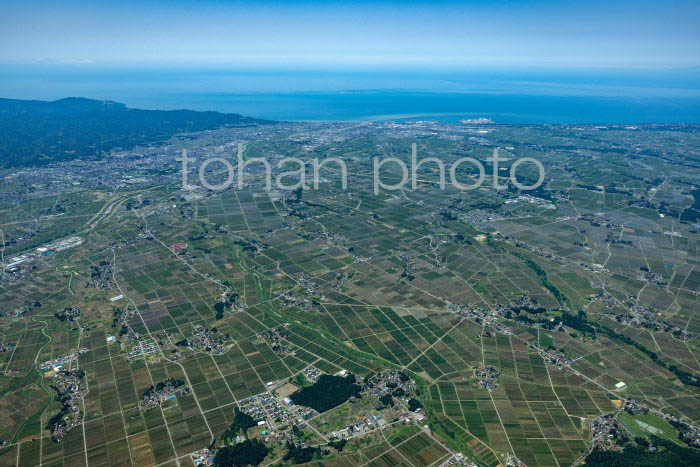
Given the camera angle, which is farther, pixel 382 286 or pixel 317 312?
pixel 382 286

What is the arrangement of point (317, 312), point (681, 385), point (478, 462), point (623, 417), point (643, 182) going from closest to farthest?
1. point (478, 462)
2. point (623, 417)
3. point (681, 385)
4. point (317, 312)
5. point (643, 182)

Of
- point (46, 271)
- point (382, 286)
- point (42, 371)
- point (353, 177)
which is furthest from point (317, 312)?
point (353, 177)

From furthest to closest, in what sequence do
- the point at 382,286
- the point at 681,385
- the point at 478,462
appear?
the point at 382,286 < the point at 681,385 < the point at 478,462

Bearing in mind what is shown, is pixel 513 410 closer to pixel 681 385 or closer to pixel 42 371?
pixel 681 385

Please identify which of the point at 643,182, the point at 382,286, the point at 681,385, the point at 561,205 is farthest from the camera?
the point at 643,182

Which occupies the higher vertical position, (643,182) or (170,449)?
(643,182)

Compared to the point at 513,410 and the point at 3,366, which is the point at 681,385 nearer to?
the point at 513,410

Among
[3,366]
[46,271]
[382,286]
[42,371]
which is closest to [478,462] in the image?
[382,286]

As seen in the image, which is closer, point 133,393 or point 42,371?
point 133,393

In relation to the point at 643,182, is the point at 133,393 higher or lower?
lower
